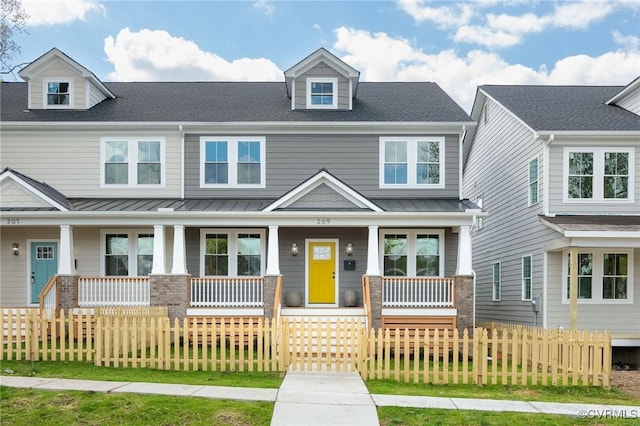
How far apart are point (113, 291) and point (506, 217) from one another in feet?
43.6

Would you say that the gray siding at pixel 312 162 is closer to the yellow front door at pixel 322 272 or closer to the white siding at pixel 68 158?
the white siding at pixel 68 158

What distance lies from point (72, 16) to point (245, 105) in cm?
805

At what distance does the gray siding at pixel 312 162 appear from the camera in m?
19.1

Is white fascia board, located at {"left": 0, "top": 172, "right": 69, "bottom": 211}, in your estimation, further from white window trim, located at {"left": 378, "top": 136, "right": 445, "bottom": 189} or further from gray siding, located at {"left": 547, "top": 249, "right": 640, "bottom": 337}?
gray siding, located at {"left": 547, "top": 249, "right": 640, "bottom": 337}

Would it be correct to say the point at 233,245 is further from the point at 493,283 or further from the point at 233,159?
the point at 493,283

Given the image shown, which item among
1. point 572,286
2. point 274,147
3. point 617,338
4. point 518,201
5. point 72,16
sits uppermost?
point 72,16

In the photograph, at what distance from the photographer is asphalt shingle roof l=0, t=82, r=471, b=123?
762 inches

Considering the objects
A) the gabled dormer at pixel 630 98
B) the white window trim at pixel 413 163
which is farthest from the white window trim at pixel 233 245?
the gabled dormer at pixel 630 98

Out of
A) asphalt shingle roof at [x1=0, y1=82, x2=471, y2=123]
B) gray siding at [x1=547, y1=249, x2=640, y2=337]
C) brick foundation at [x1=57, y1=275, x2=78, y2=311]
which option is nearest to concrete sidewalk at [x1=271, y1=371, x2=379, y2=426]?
gray siding at [x1=547, y1=249, x2=640, y2=337]

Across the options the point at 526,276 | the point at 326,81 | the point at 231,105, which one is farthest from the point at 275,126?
the point at 526,276

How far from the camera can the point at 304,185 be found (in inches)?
684

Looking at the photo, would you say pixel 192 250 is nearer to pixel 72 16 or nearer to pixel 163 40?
pixel 72 16

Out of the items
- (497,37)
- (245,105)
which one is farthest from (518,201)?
(497,37)

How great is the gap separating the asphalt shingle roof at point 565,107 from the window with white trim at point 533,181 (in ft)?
4.17
